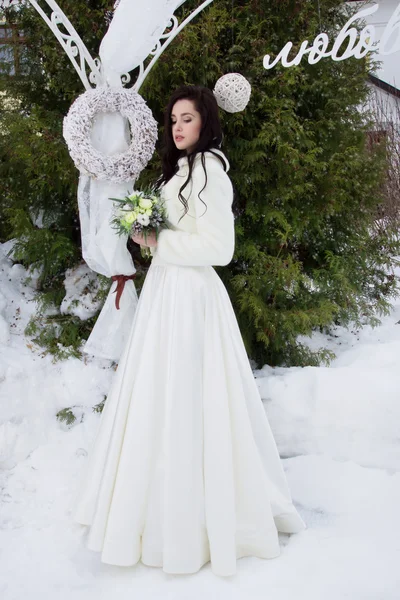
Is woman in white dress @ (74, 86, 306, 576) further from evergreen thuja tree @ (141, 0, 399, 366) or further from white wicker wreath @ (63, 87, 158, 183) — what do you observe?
evergreen thuja tree @ (141, 0, 399, 366)

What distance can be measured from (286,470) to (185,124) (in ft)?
7.31

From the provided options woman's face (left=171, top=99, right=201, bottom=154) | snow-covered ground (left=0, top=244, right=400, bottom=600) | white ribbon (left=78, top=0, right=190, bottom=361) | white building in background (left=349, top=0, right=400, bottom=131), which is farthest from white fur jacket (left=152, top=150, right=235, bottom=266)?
white building in background (left=349, top=0, right=400, bottom=131)

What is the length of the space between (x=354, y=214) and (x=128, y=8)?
269 centimetres

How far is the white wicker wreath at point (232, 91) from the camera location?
282 centimetres

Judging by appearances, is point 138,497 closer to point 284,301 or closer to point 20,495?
point 20,495

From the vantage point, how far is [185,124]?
257 centimetres

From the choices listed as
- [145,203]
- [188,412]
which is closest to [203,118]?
[145,203]

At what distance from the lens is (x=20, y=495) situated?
10.4 feet

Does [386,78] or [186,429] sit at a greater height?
[386,78]

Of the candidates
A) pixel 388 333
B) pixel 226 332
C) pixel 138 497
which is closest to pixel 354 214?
pixel 388 333

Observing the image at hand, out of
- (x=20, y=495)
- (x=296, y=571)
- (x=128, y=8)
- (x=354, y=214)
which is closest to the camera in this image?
(x=296, y=571)

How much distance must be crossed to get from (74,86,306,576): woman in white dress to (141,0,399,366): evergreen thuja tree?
1543mm

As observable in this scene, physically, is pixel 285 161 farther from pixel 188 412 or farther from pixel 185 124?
pixel 188 412

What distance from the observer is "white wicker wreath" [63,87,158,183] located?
2.72m
